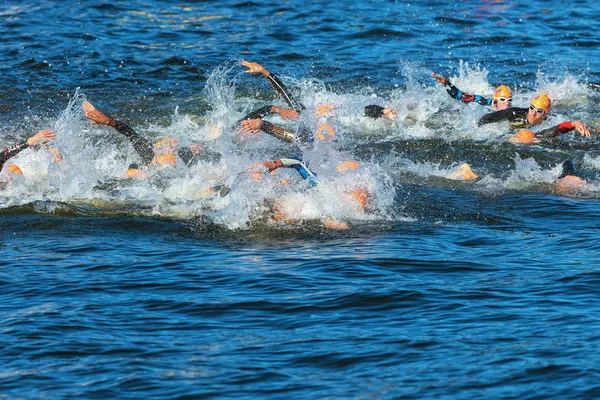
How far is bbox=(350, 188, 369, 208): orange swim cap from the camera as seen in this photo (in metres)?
12.8

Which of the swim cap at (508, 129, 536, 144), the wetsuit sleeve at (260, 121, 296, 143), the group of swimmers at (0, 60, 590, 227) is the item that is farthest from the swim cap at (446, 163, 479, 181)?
the wetsuit sleeve at (260, 121, 296, 143)

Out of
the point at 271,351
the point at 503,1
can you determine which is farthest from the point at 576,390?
the point at 503,1

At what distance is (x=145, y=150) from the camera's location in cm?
1541

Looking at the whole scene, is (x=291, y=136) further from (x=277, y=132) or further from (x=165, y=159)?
(x=165, y=159)

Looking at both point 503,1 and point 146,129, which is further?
point 503,1

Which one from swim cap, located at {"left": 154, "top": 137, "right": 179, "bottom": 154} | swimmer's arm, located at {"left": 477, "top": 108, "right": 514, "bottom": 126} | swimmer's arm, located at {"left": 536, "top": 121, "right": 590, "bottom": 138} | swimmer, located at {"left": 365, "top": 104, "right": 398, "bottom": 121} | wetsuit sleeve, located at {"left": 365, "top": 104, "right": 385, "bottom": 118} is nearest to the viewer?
swim cap, located at {"left": 154, "top": 137, "right": 179, "bottom": 154}

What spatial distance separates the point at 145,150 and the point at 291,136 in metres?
2.20

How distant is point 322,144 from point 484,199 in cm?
242

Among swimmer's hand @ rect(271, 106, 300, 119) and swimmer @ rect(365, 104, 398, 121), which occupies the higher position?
swimmer's hand @ rect(271, 106, 300, 119)

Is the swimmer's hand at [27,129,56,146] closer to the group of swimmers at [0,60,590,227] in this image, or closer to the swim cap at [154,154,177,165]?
the group of swimmers at [0,60,590,227]

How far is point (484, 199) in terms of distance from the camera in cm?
1386

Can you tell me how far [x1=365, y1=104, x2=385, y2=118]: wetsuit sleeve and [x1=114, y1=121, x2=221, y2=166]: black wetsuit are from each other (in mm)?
3180

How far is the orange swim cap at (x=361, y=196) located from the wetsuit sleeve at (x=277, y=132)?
2.41 meters

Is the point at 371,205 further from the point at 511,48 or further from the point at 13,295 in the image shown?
the point at 511,48
